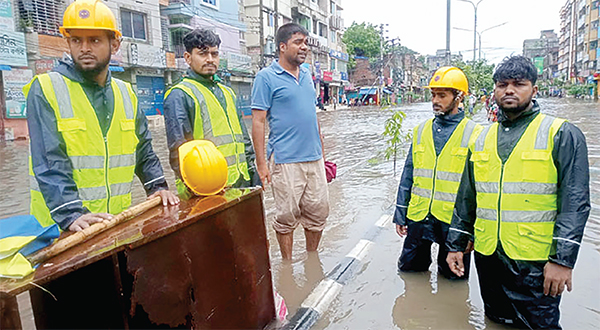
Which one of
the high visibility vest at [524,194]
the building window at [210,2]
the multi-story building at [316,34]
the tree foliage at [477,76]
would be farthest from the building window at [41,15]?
the high visibility vest at [524,194]

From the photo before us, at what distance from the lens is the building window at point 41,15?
16859 mm

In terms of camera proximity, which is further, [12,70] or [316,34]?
[316,34]

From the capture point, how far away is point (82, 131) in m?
2.26

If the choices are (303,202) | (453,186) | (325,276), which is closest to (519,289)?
(453,186)

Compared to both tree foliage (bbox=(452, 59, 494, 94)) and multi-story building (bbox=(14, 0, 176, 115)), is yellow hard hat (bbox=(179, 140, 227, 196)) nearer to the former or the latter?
tree foliage (bbox=(452, 59, 494, 94))

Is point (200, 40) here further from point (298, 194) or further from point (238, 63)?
point (238, 63)

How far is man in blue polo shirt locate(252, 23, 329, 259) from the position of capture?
12.1 ft

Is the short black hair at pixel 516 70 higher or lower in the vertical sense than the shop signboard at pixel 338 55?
lower

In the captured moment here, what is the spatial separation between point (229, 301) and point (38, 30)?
63.5 ft

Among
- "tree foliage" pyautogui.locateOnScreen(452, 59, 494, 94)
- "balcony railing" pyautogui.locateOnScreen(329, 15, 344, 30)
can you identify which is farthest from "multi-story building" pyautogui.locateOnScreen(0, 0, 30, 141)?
"balcony railing" pyautogui.locateOnScreen(329, 15, 344, 30)

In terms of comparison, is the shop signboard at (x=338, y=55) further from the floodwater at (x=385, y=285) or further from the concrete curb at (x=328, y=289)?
the concrete curb at (x=328, y=289)

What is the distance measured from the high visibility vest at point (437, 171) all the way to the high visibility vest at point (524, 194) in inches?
24.1

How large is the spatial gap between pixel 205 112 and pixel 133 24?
21159 millimetres

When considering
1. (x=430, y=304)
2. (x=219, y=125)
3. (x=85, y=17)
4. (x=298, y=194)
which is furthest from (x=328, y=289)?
(x=85, y=17)
